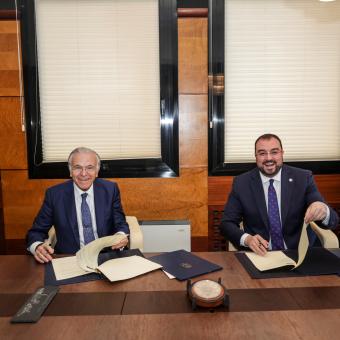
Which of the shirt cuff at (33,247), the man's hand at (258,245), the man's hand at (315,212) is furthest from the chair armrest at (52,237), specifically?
the man's hand at (315,212)

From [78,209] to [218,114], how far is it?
66.2 inches

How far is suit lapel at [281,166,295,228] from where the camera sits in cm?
258

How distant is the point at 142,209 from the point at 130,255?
5.54 feet

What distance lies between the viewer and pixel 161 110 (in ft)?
11.8

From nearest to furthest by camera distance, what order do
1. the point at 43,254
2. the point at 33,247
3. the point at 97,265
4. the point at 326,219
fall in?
the point at 97,265 < the point at 43,254 < the point at 33,247 < the point at 326,219

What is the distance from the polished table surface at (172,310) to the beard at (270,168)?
1.07m

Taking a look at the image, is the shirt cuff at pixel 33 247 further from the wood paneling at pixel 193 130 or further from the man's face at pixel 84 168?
the wood paneling at pixel 193 130

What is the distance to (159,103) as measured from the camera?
3.62m

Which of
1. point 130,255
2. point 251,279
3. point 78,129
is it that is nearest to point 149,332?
point 251,279

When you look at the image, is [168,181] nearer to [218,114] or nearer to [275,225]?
[218,114]

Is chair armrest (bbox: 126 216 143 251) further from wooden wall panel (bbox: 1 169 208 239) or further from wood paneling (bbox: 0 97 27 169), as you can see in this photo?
wood paneling (bbox: 0 97 27 169)

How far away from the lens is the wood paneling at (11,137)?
3.55 m

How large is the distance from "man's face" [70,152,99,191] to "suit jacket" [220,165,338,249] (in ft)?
3.22

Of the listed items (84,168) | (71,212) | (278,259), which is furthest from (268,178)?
(71,212)
